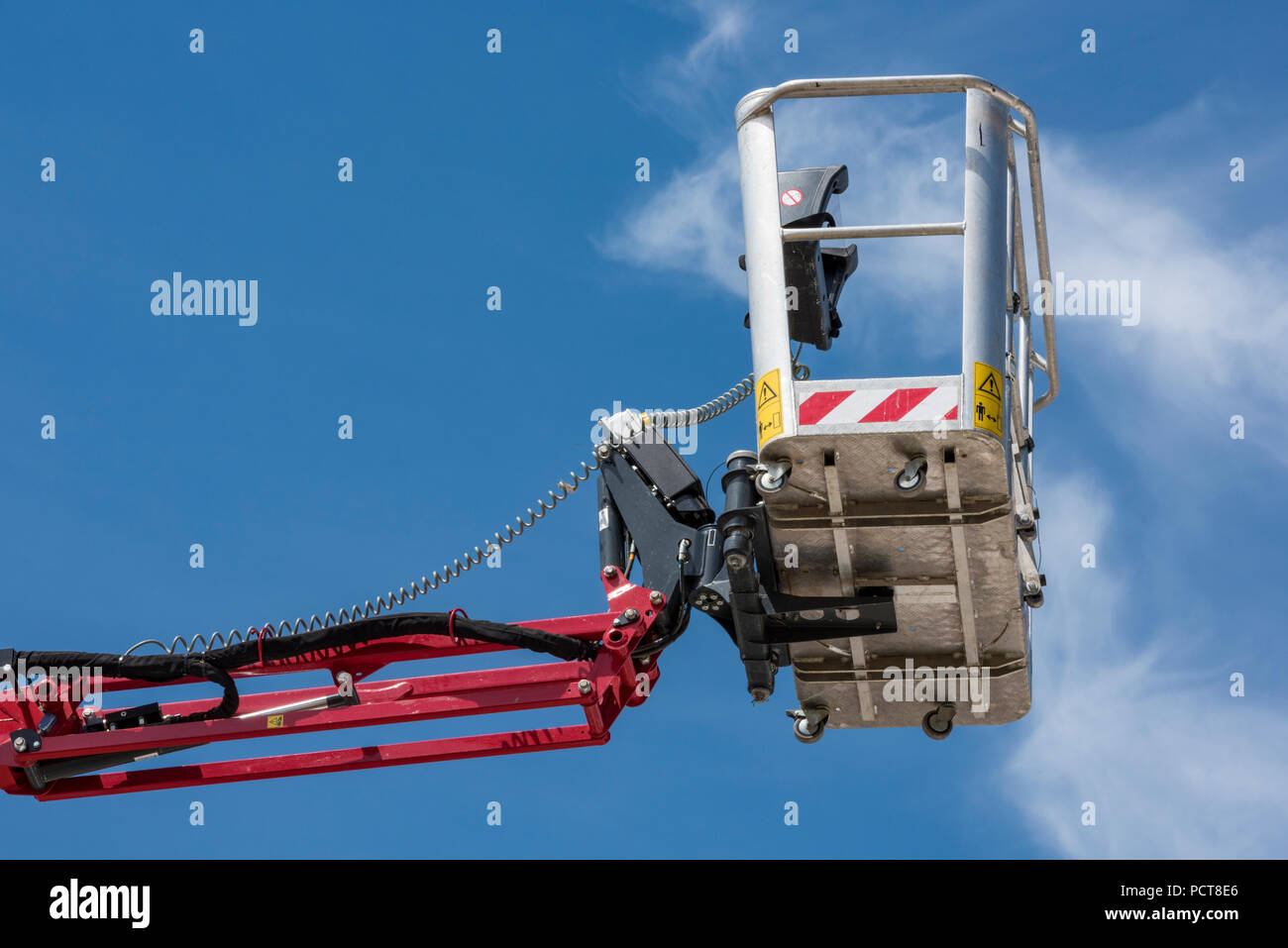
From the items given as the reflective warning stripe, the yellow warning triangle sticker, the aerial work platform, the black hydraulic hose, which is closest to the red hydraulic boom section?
the black hydraulic hose

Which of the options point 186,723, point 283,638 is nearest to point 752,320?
point 283,638

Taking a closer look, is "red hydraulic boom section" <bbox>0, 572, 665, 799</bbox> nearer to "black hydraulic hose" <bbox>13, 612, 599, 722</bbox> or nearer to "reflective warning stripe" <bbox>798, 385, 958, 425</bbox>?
"black hydraulic hose" <bbox>13, 612, 599, 722</bbox>

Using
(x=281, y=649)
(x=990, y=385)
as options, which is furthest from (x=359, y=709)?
(x=990, y=385)

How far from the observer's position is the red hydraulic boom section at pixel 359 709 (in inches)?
411

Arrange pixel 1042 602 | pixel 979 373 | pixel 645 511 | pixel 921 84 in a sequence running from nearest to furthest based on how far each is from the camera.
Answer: pixel 979 373, pixel 921 84, pixel 1042 602, pixel 645 511

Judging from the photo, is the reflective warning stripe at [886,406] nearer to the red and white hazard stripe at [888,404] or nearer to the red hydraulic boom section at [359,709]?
the red and white hazard stripe at [888,404]

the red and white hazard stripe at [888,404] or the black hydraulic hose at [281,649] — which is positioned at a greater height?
the red and white hazard stripe at [888,404]

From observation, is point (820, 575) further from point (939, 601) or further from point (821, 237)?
point (821, 237)

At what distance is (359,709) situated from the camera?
10.5m

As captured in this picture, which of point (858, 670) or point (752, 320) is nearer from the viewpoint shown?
point (752, 320)

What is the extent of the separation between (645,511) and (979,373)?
2.92m

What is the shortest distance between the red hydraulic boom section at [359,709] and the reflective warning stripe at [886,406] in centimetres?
217

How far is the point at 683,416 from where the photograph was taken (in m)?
11.9

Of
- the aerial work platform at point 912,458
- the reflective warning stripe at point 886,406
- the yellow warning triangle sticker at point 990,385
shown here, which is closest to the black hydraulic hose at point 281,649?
the aerial work platform at point 912,458
